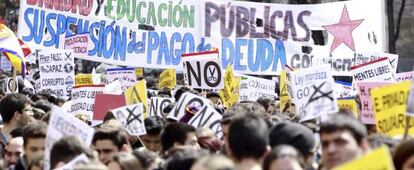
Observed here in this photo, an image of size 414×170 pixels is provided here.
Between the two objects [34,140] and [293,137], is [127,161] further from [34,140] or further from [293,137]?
[34,140]

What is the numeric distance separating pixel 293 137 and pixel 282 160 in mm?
1124

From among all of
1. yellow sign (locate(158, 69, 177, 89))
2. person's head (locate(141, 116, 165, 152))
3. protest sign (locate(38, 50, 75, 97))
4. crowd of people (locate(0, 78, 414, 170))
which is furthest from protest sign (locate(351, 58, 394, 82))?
crowd of people (locate(0, 78, 414, 170))

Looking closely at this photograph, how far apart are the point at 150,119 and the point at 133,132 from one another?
1.39ft

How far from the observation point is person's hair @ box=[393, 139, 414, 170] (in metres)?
7.75

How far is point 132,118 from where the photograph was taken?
11.3m

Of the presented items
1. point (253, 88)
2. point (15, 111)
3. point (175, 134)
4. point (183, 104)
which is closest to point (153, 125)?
point (183, 104)

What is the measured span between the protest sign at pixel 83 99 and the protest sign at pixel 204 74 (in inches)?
63.8

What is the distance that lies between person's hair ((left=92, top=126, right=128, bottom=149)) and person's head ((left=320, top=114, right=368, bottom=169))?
2229mm

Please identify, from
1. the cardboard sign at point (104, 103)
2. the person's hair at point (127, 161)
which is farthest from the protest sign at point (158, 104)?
the person's hair at point (127, 161)

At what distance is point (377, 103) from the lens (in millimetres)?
10141

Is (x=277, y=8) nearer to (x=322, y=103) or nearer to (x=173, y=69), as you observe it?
(x=173, y=69)

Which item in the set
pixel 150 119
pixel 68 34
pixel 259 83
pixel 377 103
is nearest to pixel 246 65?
pixel 259 83

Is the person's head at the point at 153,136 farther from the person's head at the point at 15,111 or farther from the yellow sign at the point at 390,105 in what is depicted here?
the yellow sign at the point at 390,105

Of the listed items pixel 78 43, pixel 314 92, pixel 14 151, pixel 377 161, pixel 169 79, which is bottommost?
pixel 14 151
